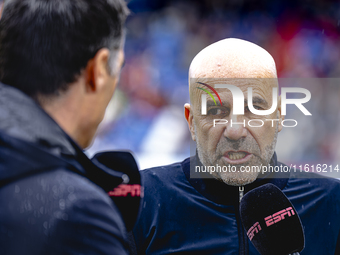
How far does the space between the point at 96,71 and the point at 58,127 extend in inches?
6.5

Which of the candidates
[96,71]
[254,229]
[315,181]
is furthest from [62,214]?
[315,181]

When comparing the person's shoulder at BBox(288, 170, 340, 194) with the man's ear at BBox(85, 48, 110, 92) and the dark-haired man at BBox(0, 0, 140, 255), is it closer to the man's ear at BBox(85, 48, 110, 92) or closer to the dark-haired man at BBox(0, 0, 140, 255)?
the dark-haired man at BBox(0, 0, 140, 255)

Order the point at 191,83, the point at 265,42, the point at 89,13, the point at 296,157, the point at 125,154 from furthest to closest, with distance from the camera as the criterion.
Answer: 1. the point at 265,42
2. the point at 296,157
3. the point at 191,83
4. the point at 125,154
5. the point at 89,13

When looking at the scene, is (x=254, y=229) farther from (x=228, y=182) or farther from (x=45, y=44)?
(x=45, y=44)

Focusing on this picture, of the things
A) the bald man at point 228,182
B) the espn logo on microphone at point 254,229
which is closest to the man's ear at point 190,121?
the bald man at point 228,182

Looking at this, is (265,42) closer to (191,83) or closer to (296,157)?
(296,157)

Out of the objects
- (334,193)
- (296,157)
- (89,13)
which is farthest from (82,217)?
(296,157)

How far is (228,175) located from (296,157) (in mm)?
1896

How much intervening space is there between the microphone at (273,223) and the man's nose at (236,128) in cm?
34

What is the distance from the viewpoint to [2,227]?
22.0 inches

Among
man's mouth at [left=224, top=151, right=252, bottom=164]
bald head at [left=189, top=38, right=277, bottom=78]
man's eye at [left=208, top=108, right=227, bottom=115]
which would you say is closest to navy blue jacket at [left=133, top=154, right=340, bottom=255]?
man's mouth at [left=224, top=151, right=252, bottom=164]

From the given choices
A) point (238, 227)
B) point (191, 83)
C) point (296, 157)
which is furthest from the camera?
point (296, 157)

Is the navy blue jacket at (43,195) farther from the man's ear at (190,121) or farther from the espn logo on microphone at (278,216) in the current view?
the man's ear at (190,121)

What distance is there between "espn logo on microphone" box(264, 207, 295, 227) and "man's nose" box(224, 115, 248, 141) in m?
0.41
